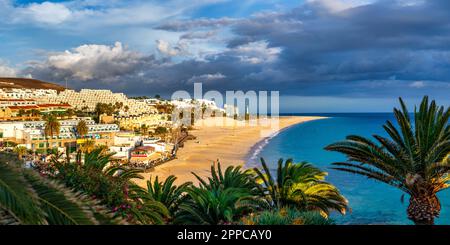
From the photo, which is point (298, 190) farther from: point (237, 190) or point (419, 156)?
point (419, 156)

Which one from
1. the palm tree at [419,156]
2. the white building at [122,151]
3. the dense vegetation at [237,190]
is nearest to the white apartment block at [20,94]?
the white building at [122,151]

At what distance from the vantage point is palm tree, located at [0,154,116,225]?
3621mm

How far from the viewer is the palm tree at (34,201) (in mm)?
3621

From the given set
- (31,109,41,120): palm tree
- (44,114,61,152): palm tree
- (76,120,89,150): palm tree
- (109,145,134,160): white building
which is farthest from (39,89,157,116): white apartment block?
(109,145,134,160): white building

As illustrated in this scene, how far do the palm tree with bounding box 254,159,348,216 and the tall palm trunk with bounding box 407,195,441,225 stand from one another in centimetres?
346

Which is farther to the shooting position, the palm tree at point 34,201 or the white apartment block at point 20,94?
the white apartment block at point 20,94

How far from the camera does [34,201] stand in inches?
146

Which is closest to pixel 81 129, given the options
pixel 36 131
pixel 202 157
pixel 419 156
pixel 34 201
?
pixel 36 131

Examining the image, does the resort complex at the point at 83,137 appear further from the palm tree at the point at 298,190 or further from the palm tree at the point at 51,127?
the palm tree at the point at 298,190
